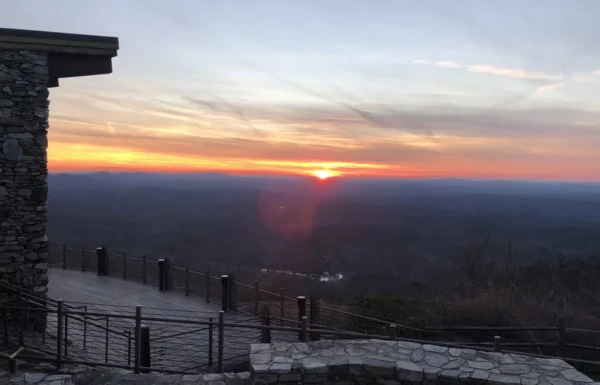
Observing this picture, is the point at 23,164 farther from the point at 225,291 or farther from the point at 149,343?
the point at 225,291

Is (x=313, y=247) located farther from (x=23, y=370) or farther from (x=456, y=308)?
(x=23, y=370)

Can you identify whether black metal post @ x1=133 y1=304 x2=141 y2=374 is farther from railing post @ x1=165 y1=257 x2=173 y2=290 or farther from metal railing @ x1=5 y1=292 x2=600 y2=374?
railing post @ x1=165 y1=257 x2=173 y2=290

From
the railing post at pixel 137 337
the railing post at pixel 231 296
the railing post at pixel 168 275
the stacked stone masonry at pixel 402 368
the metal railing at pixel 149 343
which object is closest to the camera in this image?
the stacked stone masonry at pixel 402 368

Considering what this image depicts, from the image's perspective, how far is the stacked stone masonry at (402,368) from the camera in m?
6.92

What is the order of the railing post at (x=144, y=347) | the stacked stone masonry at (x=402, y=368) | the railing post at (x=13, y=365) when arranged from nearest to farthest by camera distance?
the stacked stone masonry at (x=402, y=368) → the railing post at (x=13, y=365) → the railing post at (x=144, y=347)

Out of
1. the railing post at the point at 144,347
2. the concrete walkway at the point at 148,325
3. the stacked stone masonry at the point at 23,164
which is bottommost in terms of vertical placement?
the concrete walkway at the point at 148,325

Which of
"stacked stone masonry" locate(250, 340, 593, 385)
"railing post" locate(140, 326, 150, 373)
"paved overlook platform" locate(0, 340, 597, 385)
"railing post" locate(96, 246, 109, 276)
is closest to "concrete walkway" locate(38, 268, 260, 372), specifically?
"railing post" locate(140, 326, 150, 373)

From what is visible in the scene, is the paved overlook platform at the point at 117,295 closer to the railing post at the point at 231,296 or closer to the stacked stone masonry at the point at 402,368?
the railing post at the point at 231,296

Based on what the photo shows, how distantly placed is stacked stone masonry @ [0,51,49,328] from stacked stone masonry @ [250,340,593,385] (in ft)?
18.5

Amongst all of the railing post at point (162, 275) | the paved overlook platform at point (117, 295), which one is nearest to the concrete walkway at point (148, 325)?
the paved overlook platform at point (117, 295)

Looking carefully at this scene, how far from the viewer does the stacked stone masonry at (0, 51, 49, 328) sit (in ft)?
31.5

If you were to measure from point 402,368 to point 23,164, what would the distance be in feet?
27.4

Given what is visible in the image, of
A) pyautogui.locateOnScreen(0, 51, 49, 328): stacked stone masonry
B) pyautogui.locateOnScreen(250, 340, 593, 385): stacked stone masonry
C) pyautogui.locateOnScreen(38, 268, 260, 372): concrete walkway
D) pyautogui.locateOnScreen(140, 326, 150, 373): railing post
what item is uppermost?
pyautogui.locateOnScreen(0, 51, 49, 328): stacked stone masonry

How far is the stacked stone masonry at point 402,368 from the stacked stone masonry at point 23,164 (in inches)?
222
